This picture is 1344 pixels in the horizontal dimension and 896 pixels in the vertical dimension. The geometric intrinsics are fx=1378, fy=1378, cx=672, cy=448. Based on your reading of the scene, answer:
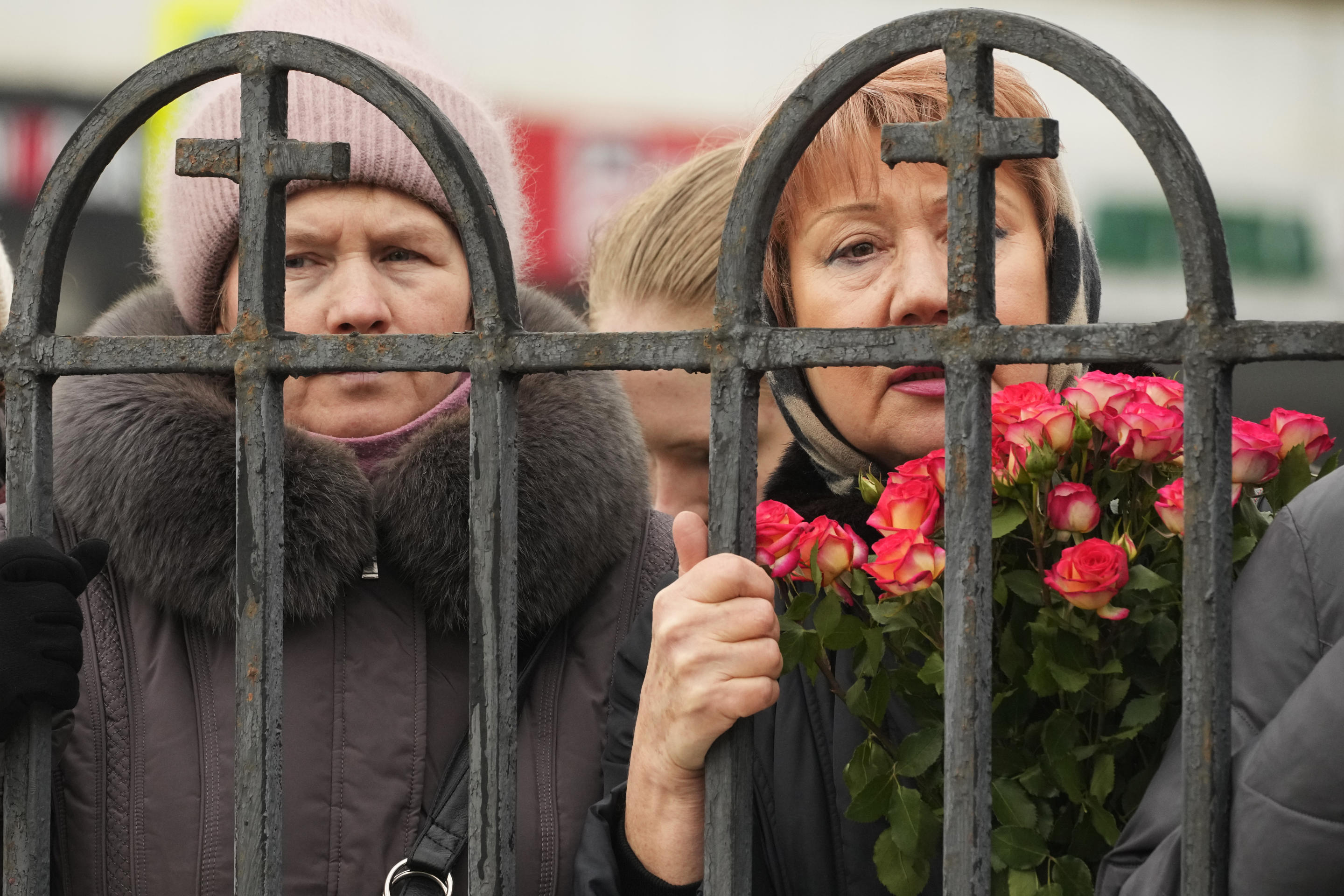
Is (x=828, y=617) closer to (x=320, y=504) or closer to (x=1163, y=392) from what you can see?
(x=1163, y=392)

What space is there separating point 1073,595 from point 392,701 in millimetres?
812

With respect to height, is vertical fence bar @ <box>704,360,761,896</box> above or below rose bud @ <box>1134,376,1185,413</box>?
below

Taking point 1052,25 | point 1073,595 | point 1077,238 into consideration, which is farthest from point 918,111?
point 1073,595

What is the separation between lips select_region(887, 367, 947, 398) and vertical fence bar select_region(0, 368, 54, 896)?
0.89 metres

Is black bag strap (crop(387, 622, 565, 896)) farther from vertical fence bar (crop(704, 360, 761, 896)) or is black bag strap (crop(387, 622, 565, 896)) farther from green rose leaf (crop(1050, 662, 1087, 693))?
green rose leaf (crop(1050, 662, 1087, 693))

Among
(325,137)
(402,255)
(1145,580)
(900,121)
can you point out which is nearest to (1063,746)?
(1145,580)

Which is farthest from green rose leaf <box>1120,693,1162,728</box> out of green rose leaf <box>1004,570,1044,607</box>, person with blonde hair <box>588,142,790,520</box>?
person with blonde hair <box>588,142,790,520</box>

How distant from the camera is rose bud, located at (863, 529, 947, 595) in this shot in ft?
3.50

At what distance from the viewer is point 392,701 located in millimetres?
Result: 1523

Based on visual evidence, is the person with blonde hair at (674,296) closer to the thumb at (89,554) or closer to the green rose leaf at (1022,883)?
the thumb at (89,554)

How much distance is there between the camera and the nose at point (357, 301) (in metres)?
1.63

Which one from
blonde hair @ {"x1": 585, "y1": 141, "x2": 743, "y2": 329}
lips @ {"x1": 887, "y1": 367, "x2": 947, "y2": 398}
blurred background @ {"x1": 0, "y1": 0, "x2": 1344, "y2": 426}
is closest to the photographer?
lips @ {"x1": 887, "y1": 367, "x2": 947, "y2": 398}

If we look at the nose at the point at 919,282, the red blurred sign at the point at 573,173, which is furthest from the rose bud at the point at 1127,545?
the red blurred sign at the point at 573,173

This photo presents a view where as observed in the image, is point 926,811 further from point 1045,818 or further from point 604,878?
point 604,878
